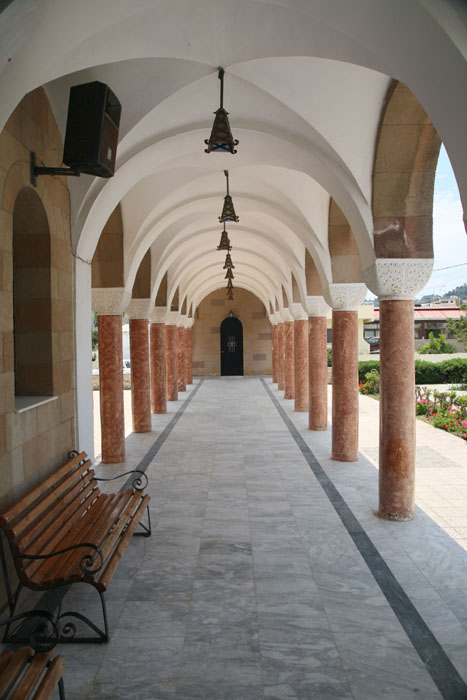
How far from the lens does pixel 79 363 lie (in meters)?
6.21

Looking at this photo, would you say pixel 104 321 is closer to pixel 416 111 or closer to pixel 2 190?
pixel 2 190

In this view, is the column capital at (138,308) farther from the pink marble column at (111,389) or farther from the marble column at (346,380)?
the marble column at (346,380)

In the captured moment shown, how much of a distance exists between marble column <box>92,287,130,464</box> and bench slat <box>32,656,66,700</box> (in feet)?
20.8

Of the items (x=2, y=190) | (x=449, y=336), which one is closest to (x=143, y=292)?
(x=2, y=190)

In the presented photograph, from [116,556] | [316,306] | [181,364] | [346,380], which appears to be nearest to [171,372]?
[181,364]

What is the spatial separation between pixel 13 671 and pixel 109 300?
22.8 ft

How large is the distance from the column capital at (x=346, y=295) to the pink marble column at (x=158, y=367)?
6380 millimetres

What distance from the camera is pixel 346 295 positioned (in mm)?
8836

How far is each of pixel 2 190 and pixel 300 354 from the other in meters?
10.7

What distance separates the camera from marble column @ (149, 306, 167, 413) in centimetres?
1409

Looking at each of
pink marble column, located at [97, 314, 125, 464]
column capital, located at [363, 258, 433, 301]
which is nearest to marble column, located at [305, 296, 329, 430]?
pink marble column, located at [97, 314, 125, 464]

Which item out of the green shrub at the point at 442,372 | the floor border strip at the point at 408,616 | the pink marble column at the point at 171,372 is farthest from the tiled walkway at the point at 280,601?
the green shrub at the point at 442,372

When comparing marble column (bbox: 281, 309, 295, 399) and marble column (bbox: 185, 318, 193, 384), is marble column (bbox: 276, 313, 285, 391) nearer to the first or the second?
marble column (bbox: 281, 309, 295, 399)

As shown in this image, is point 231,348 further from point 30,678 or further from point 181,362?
point 30,678
